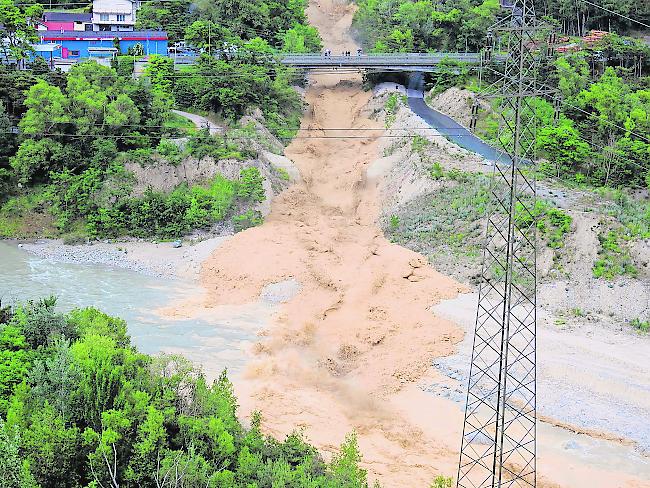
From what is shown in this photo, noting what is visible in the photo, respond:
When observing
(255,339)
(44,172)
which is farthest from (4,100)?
(255,339)

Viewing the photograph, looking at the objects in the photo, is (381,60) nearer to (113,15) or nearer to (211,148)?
(211,148)

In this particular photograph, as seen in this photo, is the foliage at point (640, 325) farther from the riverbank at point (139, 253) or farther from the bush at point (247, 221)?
the bush at point (247, 221)

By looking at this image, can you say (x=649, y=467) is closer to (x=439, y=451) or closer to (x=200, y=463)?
(x=439, y=451)

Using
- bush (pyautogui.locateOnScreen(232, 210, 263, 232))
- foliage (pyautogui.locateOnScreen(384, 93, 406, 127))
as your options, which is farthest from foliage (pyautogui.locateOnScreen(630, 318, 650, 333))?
foliage (pyautogui.locateOnScreen(384, 93, 406, 127))

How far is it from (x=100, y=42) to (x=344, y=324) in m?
38.2

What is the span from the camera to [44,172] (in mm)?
44312

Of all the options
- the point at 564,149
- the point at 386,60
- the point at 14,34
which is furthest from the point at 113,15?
the point at 564,149

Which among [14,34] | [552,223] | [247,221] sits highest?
[14,34]

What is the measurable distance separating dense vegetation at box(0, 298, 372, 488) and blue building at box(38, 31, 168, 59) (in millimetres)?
39434

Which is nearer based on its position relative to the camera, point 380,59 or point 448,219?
point 448,219

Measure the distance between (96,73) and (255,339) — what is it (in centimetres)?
2378

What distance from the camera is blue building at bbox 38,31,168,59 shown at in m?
57.6

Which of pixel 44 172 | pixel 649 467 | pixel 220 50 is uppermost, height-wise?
pixel 220 50

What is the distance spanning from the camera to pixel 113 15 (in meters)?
62.8
